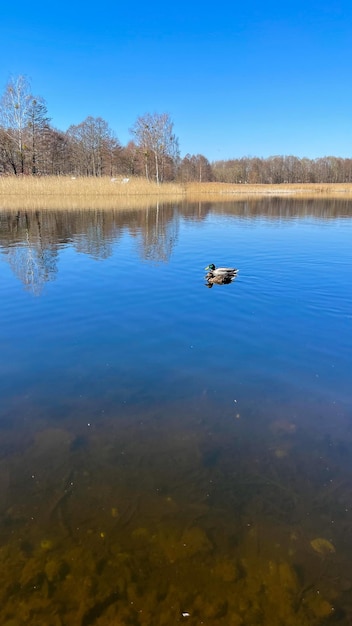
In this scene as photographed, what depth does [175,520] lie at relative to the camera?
10.5ft

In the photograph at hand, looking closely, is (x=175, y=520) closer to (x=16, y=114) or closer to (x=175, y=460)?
(x=175, y=460)

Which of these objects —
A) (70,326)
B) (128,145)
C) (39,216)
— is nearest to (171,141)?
(128,145)

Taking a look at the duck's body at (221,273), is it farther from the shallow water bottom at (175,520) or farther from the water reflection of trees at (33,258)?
the shallow water bottom at (175,520)

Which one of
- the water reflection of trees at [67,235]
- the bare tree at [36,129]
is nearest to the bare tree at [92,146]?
the bare tree at [36,129]

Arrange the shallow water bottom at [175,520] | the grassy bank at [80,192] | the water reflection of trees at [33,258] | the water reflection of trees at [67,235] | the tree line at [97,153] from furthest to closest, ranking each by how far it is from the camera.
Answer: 1. the tree line at [97,153]
2. the grassy bank at [80,192]
3. the water reflection of trees at [67,235]
4. the water reflection of trees at [33,258]
5. the shallow water bottom at [175,520]

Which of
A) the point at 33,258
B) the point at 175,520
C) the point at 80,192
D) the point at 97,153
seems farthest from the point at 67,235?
the point at 97,153

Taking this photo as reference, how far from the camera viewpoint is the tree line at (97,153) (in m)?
46.9

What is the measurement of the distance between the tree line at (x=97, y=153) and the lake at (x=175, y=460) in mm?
46542

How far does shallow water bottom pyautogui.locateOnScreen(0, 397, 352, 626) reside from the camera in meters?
2.56

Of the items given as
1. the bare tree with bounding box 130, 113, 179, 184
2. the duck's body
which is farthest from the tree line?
the duck's body

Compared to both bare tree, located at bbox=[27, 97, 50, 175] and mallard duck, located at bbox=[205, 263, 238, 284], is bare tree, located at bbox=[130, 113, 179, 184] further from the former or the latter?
mallard duck, located at bbox=[205, 263, 238, 284]

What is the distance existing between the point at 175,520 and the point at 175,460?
2.33ft

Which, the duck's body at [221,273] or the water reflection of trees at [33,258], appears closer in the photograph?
the duck's body at [221,273]

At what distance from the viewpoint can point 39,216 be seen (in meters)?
24.2
